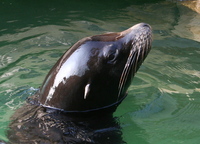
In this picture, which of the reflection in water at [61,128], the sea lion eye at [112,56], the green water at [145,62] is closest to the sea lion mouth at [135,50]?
the sea lion eye at [112,56]

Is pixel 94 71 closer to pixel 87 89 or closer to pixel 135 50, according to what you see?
pixel 87 89

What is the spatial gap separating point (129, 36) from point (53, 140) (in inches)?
56.0

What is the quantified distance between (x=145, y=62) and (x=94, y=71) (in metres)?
2.26

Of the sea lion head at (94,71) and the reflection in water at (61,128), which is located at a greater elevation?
the sea lion head at (94,71)

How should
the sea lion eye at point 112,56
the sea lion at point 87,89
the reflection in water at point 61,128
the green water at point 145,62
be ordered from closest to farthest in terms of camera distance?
the reflection in water at point 61,128, the sea lion at point 87,89, the sea lion eye at point 112,56, the green water at point 145,62

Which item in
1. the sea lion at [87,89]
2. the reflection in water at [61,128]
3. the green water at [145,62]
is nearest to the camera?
the reflection in water at [61,128]

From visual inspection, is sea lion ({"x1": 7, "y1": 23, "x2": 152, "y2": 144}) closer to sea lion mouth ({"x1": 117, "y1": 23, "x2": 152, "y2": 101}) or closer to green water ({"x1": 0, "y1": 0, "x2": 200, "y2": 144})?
sea lion mouth ({"x1": 117, "y1": 23, "x2": 152, "y2": 101})

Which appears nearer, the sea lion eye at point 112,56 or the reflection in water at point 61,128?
the reflection in water at point 61,128

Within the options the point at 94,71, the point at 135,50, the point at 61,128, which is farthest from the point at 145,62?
the point at 61,128

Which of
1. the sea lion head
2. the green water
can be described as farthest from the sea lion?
the green water

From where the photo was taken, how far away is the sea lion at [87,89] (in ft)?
13.2

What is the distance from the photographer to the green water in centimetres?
454

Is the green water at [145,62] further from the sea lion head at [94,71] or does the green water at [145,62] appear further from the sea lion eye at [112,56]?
the sea lion eye at [112,56]

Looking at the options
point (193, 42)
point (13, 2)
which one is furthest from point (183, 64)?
point (13, 2)
